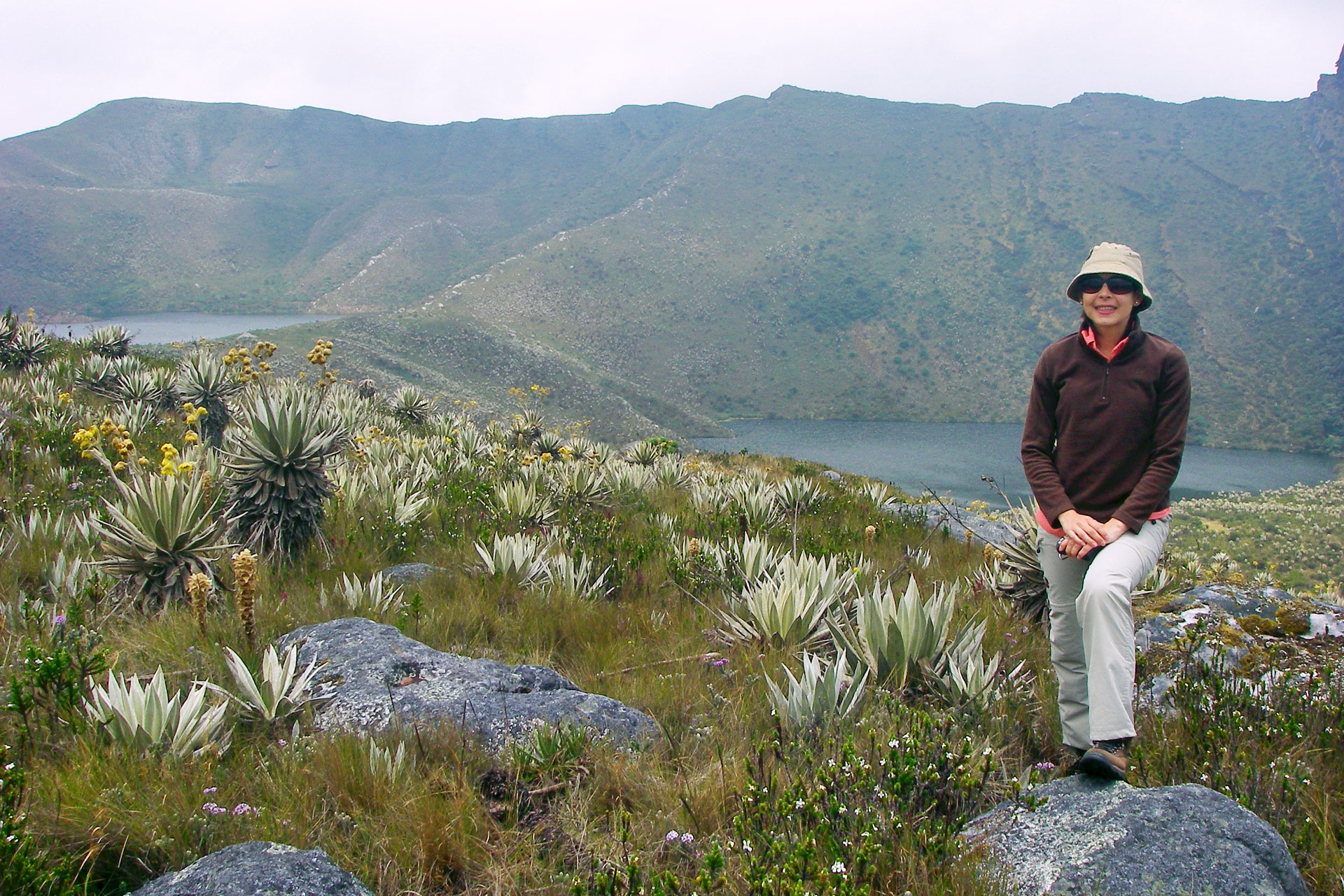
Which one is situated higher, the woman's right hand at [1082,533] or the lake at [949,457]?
the woman's right hand at [1082,533]

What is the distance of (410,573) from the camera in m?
5.03

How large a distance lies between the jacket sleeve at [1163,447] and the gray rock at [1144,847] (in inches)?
39.2

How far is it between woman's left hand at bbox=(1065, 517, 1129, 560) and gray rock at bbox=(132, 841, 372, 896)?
2541 millimetres

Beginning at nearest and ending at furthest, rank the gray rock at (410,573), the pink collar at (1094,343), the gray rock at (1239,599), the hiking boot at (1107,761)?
the hiking boot at (1107,761) < the pink collar at (1094,343) < the gray rock at (1239,599) < the gray rock at (410,573)

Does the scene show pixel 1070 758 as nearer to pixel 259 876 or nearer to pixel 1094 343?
pixel 1094 343

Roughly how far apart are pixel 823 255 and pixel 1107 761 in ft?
407

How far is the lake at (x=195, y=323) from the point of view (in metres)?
57.9

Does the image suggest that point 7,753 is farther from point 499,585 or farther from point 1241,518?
point 1241,518

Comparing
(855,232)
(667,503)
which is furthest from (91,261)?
(667,503)

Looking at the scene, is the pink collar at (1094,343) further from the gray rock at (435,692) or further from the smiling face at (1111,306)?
the gray rock at (435,692)

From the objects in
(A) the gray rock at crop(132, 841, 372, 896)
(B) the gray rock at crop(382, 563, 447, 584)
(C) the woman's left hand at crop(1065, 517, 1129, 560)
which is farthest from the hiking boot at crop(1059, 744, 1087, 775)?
(B) the gray rock at crop(382, 563, 447, 584)

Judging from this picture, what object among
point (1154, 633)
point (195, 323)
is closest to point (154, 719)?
point (1154, 633)

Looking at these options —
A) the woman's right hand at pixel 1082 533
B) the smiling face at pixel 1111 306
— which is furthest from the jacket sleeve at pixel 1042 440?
the smiling face at pixel 1111 306

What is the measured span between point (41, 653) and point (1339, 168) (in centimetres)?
17966
